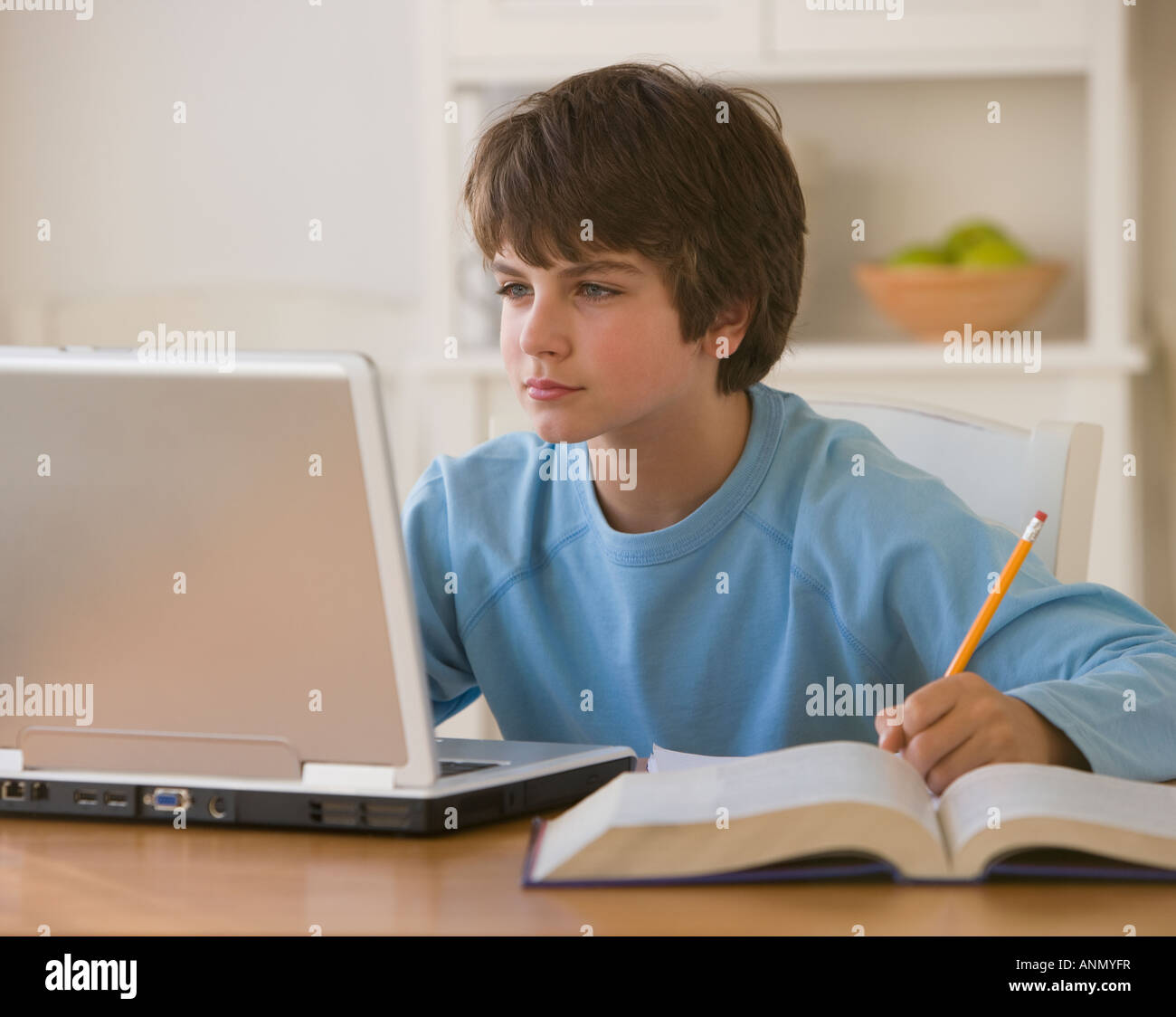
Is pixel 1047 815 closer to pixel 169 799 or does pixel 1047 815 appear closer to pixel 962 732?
pixel 962 732

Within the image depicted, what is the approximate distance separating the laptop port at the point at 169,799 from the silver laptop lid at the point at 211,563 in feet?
0.05

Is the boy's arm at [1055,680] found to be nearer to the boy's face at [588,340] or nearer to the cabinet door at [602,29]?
the boy's face at [588,340]

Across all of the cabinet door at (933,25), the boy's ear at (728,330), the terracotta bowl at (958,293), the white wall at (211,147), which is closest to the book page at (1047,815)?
the boy's ear at (728,330)

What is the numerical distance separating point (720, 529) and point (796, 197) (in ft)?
1.06

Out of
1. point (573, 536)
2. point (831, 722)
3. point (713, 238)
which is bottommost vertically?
point (831, 722)

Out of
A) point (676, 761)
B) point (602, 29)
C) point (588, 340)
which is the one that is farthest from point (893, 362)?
point (676, 761)

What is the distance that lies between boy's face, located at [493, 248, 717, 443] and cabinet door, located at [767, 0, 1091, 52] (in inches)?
55.4

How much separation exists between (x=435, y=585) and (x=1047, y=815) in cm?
71

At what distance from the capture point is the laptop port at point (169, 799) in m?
0.80

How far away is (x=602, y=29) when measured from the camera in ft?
8.05
